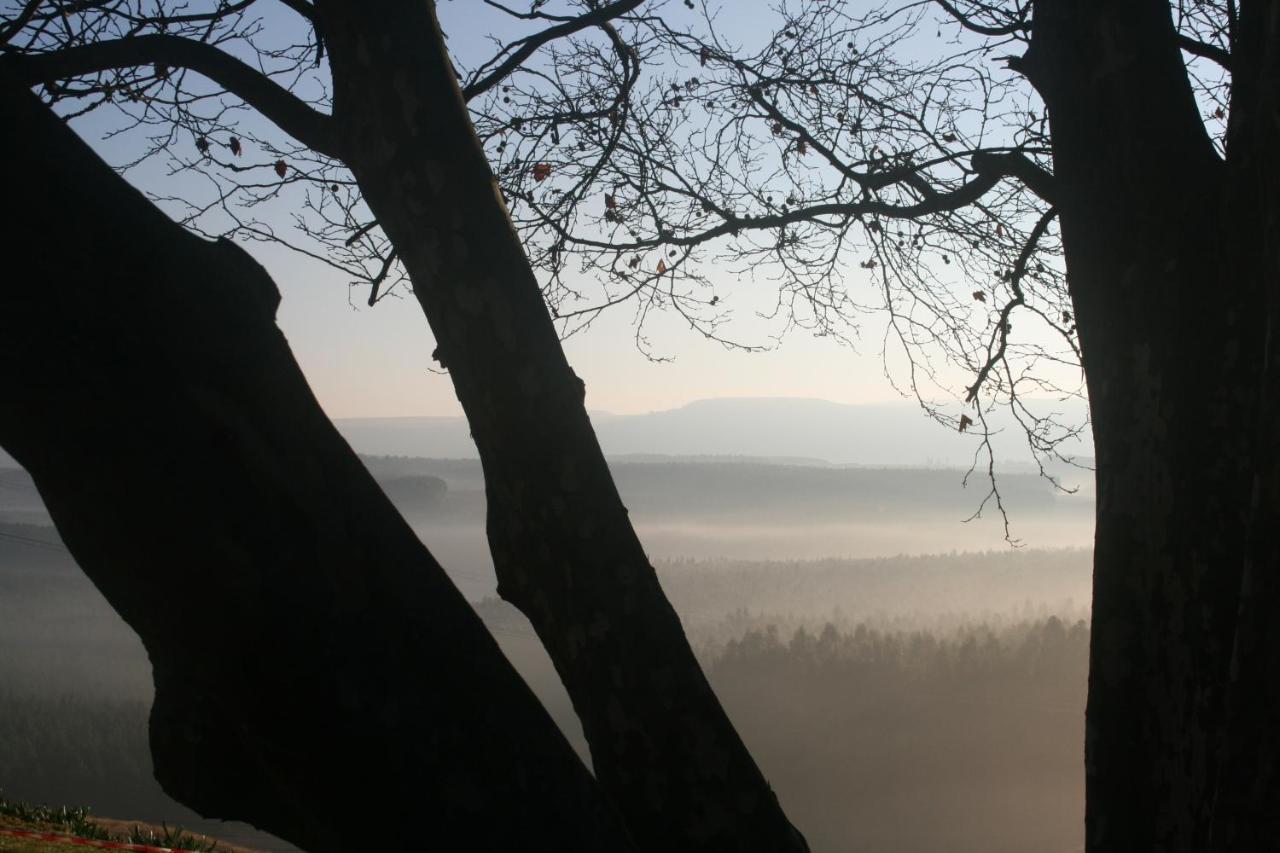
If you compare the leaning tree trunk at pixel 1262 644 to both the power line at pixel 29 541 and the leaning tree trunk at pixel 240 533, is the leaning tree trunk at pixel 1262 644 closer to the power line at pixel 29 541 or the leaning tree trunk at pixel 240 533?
the leaning tree trunk at pixel 240 533

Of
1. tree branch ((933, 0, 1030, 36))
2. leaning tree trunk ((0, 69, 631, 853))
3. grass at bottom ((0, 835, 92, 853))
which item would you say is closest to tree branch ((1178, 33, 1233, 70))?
tree branch ((933, 0, 1030, 36))

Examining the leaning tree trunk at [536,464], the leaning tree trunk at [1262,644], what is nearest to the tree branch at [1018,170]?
the leaning tree trunk at [1262,644]

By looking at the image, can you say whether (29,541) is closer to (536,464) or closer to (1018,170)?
(536,464)

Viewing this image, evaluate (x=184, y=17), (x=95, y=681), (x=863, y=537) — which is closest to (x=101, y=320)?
(x=184, y=17)

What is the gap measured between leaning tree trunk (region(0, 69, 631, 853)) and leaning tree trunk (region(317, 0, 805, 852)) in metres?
0.48

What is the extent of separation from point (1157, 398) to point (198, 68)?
340cm

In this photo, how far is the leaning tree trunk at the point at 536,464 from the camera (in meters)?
2.48

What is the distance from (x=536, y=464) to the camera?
8.64 feet

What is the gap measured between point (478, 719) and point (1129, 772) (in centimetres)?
180

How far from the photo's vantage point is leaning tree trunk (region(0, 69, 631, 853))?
175 centimetres

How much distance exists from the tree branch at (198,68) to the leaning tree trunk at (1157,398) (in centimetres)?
244

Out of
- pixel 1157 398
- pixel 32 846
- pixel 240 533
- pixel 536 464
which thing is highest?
pixel 1157 398

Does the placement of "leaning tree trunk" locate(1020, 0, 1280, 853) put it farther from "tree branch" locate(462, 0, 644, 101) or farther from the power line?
the power line

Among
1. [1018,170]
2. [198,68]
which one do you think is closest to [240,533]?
[198,68]
